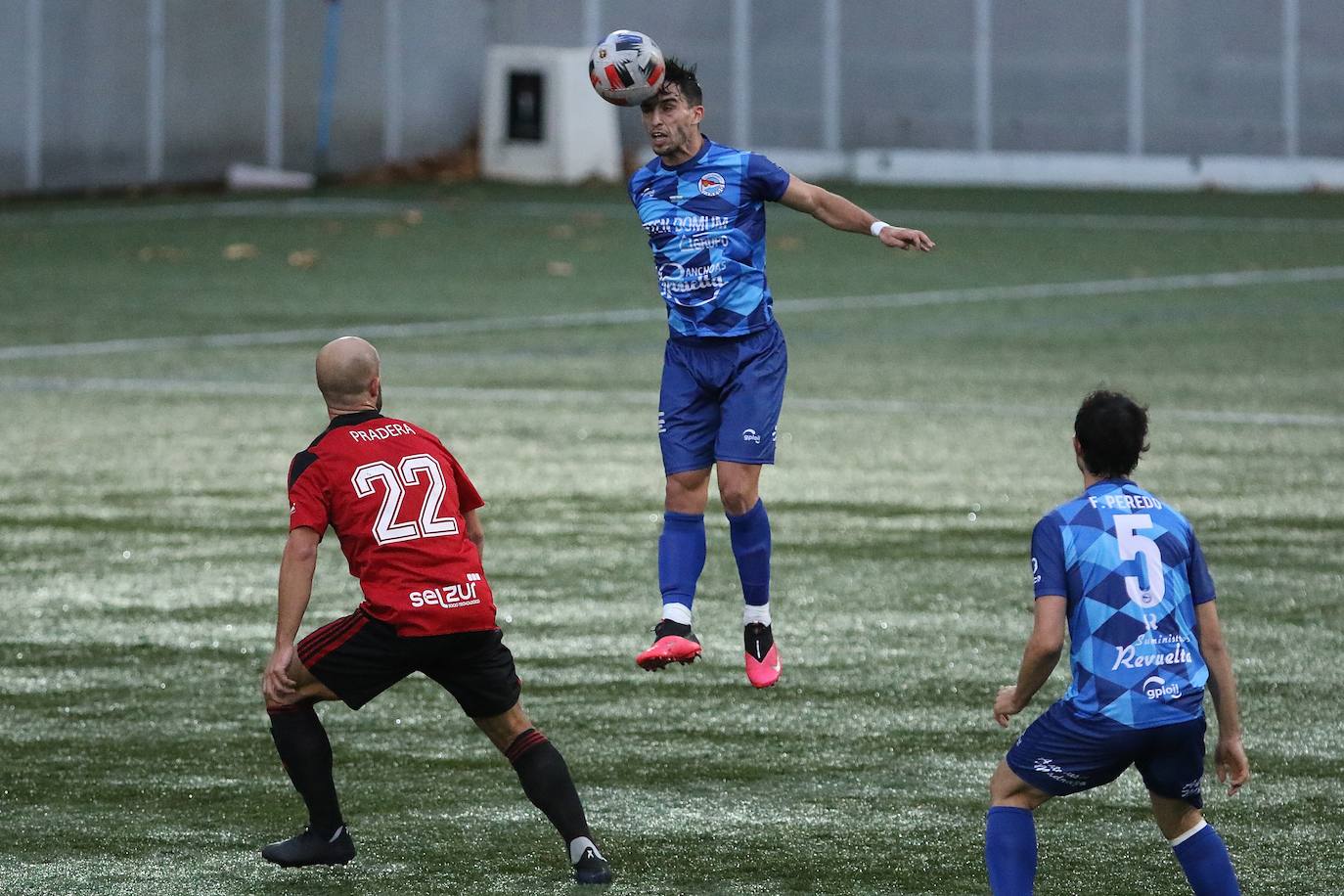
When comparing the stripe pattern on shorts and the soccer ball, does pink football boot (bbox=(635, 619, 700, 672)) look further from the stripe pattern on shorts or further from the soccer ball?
the soccer ball

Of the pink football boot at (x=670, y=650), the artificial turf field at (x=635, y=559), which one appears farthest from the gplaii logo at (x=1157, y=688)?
the pink football boot at (x=670, y=650)

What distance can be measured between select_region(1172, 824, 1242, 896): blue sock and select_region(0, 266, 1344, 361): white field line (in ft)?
43.6

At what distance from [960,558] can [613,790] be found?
391 centimetres

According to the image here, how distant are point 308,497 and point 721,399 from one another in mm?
2456

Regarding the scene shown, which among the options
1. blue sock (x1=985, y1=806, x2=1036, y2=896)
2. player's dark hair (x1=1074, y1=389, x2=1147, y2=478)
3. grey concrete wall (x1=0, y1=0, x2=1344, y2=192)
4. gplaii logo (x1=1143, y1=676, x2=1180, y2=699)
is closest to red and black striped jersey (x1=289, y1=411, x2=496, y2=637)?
blue sock (x1=985, y1=806, x2=1036, y2=896)

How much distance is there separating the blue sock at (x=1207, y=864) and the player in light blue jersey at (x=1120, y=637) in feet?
0.45

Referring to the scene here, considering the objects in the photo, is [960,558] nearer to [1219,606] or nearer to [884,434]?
[1219,606]

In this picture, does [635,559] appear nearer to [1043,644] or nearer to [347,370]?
[347,370]

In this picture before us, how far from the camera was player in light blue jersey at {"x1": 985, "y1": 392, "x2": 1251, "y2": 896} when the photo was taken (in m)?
5.31

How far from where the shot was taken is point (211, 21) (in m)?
34.4

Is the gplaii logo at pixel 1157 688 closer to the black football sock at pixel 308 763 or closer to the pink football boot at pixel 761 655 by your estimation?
the black football sock at pixel 308 763

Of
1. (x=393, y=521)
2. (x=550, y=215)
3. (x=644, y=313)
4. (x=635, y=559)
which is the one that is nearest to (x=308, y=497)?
(x=393, y=521)

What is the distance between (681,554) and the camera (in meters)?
8.30

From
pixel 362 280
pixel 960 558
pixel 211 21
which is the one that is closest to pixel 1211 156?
pixel 211 21
